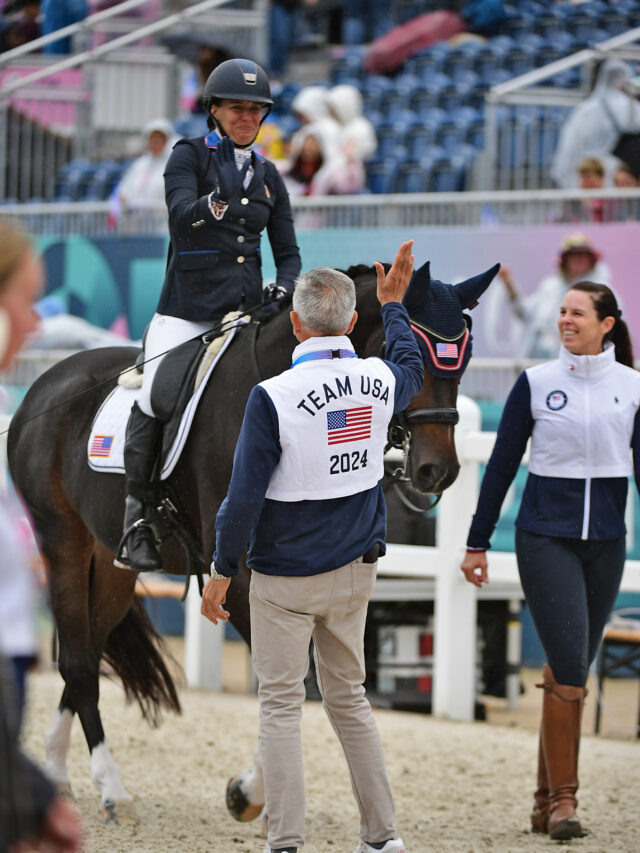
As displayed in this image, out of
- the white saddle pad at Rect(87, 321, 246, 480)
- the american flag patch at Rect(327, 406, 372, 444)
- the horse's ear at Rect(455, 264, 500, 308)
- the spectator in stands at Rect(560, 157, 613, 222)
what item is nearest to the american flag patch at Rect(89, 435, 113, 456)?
the white saddle pad at Rect(87, 321, 246, 480)

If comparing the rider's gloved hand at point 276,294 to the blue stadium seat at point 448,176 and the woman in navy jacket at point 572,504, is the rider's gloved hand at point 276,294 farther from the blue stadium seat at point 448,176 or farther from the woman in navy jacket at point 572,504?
the blue stadium seat at point 448,176

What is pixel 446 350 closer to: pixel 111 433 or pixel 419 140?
pixel 111 433

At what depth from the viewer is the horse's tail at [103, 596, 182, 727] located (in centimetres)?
625

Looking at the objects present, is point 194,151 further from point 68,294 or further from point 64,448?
point 68,294

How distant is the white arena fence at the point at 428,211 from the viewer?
29.9 feet

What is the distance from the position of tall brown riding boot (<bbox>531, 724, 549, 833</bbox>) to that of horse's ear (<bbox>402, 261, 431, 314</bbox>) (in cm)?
189

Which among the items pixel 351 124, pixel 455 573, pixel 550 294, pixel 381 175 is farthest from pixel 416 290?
pixel 351 124

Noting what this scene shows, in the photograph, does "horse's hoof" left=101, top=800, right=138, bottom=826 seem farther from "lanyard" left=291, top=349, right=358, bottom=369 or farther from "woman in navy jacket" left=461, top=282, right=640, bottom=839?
"lanyard" left=291, top=349, right=358, bottom=369

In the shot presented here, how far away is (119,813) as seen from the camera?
17.9 ft

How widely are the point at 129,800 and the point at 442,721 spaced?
2625mm

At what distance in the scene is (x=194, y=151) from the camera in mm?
5223

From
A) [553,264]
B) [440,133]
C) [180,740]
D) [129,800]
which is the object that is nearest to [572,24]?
[440,133]

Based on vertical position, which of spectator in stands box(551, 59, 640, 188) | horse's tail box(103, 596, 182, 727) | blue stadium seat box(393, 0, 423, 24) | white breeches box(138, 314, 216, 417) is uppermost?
blue stadium seat box(393, 0, 423, 24)

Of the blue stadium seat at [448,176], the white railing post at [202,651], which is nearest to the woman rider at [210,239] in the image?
the white railing post at [202,651]
